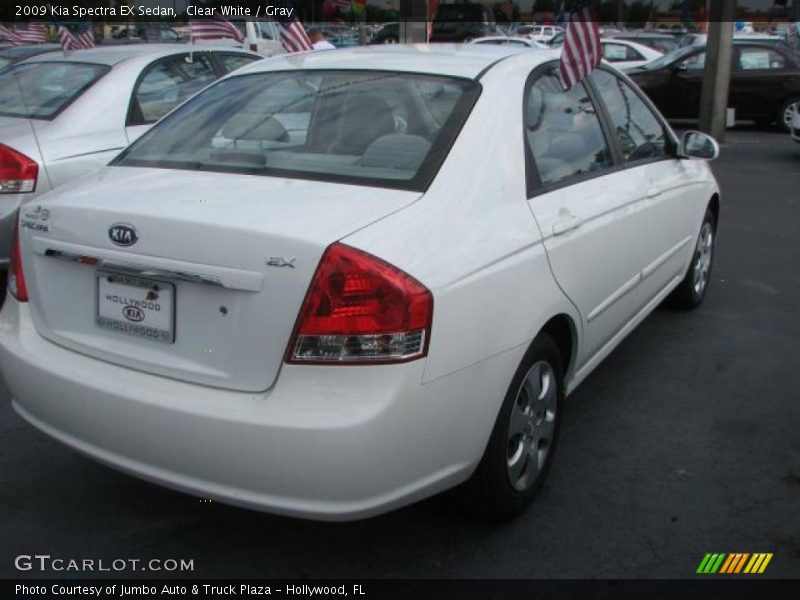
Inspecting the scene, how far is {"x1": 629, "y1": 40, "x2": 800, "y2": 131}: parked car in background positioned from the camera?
14.8 m

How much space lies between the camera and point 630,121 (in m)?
4.34

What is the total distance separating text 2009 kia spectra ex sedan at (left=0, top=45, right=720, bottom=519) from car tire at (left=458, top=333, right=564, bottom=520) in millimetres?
10

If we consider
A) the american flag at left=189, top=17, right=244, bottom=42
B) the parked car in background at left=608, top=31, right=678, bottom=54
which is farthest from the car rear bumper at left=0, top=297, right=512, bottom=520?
the parked car in background at left=608, top=31, right=678, bottom=54

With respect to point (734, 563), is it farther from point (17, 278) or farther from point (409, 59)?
point (17, 278)

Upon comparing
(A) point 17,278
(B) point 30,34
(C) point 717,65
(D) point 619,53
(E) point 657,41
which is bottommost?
(A) point 17,278

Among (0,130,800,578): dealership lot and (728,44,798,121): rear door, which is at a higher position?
(728,44,798,121): rear door

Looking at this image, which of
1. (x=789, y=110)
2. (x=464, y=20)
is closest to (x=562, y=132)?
(x=789, y=110)

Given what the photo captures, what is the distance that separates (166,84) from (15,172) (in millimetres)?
1605

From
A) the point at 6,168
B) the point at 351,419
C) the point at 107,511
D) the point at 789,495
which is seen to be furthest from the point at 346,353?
the point at 6,168

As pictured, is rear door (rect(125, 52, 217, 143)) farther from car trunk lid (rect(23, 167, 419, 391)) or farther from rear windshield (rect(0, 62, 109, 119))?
car trunk lid (rect(23, 167, 419, 391))

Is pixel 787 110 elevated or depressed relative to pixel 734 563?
elevated

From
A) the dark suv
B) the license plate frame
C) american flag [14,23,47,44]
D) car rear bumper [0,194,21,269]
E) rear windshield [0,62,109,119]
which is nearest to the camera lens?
the license plate frame

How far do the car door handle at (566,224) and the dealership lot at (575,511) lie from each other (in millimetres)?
986

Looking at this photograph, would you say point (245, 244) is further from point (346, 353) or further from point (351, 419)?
point (351, 419)
